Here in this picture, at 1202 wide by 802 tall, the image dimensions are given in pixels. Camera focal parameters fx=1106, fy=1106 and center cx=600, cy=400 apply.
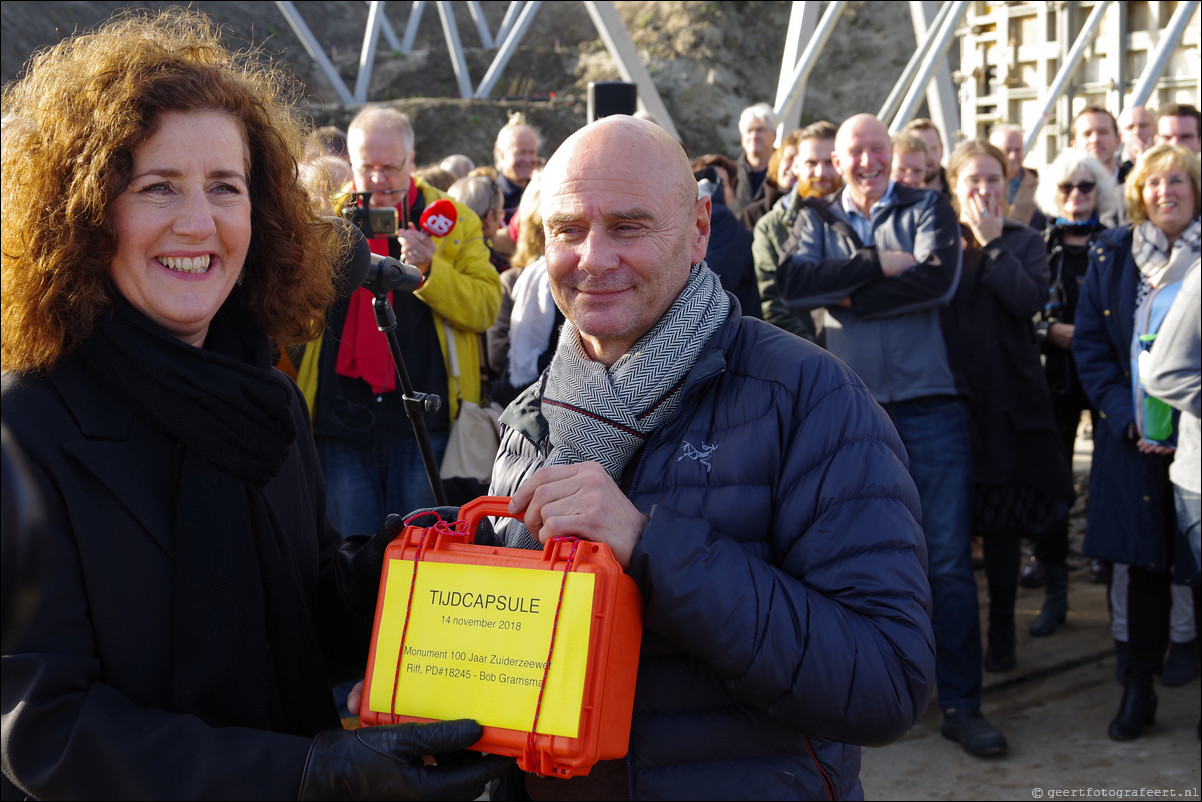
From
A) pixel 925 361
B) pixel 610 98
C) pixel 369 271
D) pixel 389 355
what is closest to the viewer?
pixel 369 271

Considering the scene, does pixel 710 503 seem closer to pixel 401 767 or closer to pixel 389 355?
pixel 401 767

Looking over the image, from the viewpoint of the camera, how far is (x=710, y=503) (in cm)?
180

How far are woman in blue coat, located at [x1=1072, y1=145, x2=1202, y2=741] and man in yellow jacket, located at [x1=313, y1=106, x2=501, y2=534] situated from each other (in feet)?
8.66

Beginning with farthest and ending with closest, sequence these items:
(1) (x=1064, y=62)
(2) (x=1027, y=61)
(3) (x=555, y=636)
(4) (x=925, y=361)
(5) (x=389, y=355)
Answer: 1. (2) (x=1027, y=61)
2. (1) (x=1064, y=62)
3. (4) (x=925, y=361)
4. (5) (x=389, y=355)
5. (3) (x=555, y=636)

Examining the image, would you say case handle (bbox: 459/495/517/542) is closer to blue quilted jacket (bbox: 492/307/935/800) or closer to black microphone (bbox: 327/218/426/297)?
blue quilted jacket (bbox: 492/307/935/800)

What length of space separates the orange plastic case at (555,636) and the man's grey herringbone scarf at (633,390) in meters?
0.25

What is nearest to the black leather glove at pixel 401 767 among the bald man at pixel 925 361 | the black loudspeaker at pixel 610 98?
the black loudspeaker at pixel 610 98

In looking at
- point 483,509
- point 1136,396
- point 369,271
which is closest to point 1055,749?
point 1136,396

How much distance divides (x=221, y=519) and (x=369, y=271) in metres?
0.92

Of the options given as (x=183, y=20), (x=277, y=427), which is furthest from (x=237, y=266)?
(x=183, y=20)

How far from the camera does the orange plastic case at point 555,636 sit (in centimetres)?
154

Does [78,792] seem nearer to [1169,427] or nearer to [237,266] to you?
[237,266]

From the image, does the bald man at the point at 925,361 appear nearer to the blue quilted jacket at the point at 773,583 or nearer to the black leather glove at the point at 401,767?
the blue quilted jacket at the point at 773,583

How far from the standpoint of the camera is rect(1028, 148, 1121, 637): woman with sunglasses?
578cm
